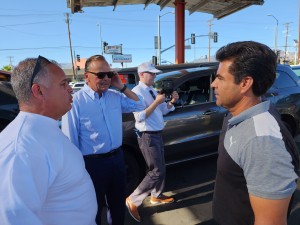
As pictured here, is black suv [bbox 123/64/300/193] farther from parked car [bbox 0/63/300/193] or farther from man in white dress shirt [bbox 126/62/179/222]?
man in white dress shirt [bbox 126/62/179/222]

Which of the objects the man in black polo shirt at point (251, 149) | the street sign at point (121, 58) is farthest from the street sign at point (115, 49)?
the man in black polo shirt at point (251, 149)

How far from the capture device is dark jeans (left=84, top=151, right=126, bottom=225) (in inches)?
95.8

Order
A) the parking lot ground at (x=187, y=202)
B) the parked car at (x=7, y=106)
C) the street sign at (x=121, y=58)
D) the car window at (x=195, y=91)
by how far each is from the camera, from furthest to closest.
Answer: the street sign at (x=121, y=58) → the parked car at (x=7, y=106) → the car window at (x=195, y=91) → the parking lot ground at (x=187, y=202)

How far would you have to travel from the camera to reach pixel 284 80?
5.05 m

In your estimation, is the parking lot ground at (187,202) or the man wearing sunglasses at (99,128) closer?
the man wearing sunglasses at (99,128)

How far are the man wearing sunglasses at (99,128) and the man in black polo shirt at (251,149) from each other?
1.21 metres

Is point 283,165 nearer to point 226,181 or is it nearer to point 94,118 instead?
point 226,181

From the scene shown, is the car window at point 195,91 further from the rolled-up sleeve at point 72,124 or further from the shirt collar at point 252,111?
the shirt collar at point 252,111

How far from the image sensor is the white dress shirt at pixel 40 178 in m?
0.96

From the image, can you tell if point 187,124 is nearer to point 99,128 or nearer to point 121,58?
point 99,128

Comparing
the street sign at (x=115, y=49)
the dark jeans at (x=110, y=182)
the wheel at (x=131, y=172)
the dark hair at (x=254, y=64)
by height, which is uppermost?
the street sign at (x=115, y=49)

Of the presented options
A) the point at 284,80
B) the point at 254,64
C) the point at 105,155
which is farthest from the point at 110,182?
Result: the point at 284,80

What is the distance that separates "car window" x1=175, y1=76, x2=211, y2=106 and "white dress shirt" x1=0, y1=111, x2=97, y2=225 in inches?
125

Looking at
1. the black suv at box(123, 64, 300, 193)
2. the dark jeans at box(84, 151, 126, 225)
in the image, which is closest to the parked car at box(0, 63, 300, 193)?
the black suv at box(123, 64, 300, 193)
